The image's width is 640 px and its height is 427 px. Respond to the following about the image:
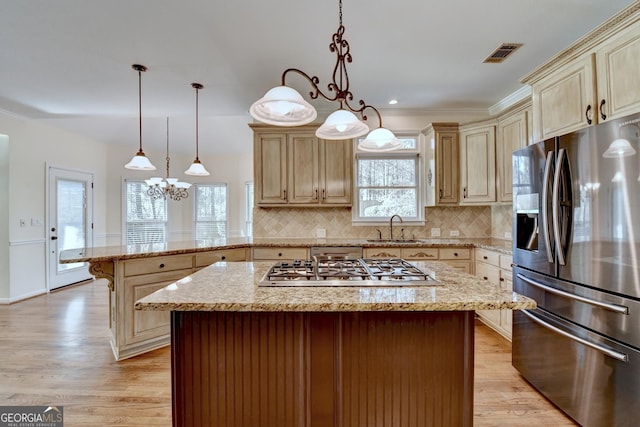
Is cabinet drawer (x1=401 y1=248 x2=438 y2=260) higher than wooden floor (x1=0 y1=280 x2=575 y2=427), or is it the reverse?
cabinet drawer (x1=401 y1=248 x2=438 y2=260)

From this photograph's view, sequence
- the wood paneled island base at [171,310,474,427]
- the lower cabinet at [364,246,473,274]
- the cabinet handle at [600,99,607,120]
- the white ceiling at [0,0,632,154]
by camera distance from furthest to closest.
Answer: the lower cabinet at [364,246,473,274], the white ceiling at [0,0,632,154], the cabinet handle at [600,99,607,120], the wood paneled island base at [171,310,474,427]

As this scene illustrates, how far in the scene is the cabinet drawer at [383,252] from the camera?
3.44m

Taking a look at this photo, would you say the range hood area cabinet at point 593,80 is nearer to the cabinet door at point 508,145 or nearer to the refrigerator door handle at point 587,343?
the cabinet door at point 508,145

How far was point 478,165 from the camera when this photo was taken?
11.8 ft

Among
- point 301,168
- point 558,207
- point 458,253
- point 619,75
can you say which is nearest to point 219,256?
point 301,168

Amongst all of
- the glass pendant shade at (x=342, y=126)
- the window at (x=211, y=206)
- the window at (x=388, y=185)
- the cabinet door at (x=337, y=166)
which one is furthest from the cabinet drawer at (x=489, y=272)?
the window at (x=211, y=206)

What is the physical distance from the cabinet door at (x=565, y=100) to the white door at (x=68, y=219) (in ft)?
20.9

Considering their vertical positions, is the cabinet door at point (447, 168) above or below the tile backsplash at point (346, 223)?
above

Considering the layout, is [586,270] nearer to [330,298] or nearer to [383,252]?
[330,298]

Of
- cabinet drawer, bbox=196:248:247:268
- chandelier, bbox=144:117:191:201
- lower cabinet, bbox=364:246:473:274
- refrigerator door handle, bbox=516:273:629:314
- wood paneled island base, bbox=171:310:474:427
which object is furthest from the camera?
chandelier, bbox=144:117:191:201

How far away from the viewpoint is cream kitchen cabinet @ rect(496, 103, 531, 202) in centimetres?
304

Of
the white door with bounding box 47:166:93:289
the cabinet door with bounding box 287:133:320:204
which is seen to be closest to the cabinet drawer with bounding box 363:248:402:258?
the cabinet door with bounding box 287:133:320:204

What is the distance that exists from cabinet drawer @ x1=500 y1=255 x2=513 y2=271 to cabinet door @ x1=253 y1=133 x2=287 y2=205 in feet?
8.12

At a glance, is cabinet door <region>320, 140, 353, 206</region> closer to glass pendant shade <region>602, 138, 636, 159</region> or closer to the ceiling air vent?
the ceiling air vent
